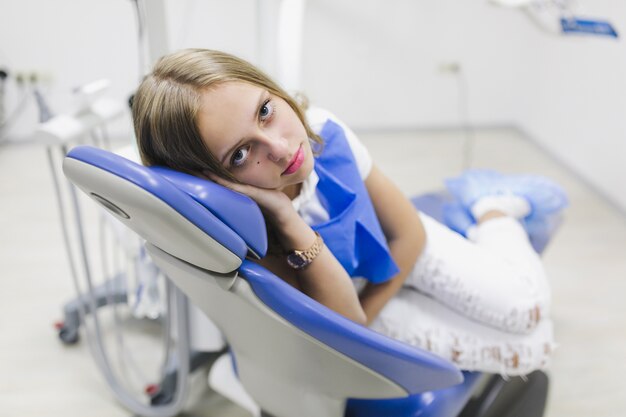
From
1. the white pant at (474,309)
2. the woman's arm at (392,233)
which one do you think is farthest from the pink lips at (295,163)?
the white pant at (474,309)

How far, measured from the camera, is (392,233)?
111cm

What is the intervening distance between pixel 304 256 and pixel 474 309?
45cm

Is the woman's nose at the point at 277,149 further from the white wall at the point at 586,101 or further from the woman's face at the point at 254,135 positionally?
the white wall at the point at 586,101

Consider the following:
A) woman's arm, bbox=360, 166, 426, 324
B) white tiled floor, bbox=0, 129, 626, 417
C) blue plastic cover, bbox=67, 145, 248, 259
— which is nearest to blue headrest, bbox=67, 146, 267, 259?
blue plastic cover, bbox=67, 145, 248, 259

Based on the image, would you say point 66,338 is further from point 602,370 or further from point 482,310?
point 602,370

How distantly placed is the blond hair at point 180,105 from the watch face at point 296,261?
15cm

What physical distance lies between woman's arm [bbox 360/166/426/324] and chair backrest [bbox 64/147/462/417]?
20cm

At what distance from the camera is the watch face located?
835mm

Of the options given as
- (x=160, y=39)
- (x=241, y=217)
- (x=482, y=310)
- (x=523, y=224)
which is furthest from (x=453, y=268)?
(x=160, y=39)

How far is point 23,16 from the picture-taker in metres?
2.74

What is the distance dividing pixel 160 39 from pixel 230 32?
1780 millimetres

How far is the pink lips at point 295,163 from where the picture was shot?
31.6 inches

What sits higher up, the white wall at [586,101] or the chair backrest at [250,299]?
the chair backrest at [250,299]

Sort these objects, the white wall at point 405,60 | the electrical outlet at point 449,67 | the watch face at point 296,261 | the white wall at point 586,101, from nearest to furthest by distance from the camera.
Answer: the watch face at point 296,261 < the white wall at point 586,101 < the white wall at point 405,60 < the electrical outlet at point 449,67
